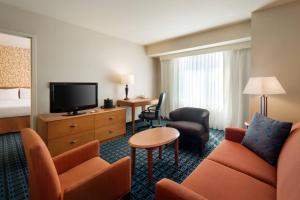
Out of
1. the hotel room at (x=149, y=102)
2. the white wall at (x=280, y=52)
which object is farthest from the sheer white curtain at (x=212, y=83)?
the white wall at (x=280, y=52)

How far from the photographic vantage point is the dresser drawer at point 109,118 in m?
3.13

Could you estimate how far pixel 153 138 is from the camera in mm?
2158

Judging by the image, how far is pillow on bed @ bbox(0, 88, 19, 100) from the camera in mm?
4498

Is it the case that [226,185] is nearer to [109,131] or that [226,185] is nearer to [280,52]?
[280,52]

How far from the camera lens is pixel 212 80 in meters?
4.05

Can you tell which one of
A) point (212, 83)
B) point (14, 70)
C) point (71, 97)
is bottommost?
point (71, 97)

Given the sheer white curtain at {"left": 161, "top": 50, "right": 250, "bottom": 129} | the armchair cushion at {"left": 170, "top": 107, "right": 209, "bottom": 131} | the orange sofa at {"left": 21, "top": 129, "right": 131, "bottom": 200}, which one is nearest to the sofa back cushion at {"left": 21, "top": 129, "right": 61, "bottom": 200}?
the orange sofa at {"left": 21, "top": 129, "right": 131, "bottom": 200}

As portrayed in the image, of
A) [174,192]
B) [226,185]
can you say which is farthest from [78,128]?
[226,185]

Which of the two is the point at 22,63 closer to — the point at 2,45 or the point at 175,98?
the point at 2,45

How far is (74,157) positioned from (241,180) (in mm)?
1543

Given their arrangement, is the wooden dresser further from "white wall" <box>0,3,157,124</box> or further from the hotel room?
"white wall" <box>0,3,157,124</box>

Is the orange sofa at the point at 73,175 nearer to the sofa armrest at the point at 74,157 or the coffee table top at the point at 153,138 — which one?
the sofa armrest at the point at 74,157

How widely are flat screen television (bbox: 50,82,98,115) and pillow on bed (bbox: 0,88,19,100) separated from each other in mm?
2955

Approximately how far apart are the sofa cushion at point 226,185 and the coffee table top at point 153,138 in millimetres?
670
